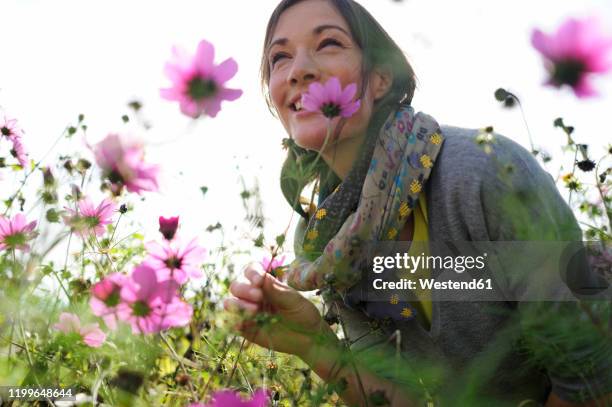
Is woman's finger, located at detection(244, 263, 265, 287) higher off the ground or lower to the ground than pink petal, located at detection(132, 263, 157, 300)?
higher

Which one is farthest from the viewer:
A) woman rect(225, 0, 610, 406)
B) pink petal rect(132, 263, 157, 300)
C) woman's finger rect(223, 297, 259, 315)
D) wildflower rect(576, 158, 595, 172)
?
wildflower rect(576, 158, 595, 172)

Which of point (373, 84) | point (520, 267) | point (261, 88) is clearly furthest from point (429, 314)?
point (261, 88)

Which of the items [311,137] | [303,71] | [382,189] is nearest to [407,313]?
[382,189]

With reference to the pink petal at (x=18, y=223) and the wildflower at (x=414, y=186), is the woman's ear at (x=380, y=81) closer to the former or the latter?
the wildflower at (x=414, y=186)

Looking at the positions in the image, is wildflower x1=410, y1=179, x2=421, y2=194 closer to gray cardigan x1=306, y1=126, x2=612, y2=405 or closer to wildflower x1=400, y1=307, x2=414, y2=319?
gray cardigan x1=306, y1=126, x2=612, y2=405

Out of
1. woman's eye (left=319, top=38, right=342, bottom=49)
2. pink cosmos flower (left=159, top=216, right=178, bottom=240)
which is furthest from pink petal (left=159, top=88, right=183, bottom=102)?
woman's eye (left=319, top=38, right=342, bottom=49)

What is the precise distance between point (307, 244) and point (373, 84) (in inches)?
11.8

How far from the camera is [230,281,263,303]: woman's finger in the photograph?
693mm

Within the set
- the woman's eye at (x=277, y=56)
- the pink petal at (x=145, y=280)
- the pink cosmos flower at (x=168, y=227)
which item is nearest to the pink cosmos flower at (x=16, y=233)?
the pink cosmos flower at (x=168, y=227)

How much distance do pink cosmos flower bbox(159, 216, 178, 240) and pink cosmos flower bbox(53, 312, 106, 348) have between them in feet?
0.44

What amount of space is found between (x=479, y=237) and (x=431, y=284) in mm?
114

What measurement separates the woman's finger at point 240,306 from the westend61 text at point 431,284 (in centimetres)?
33

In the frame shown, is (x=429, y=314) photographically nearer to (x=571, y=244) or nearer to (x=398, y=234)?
(x=398, y=234)

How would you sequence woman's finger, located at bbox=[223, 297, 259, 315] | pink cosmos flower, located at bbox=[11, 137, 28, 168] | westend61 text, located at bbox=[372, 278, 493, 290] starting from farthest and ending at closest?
pink cosmos flower, located at bbox=[11, 137, 28, 168] < westend61 text, located at bbox=[372, 278, 493, 290] < woman's finger, located at bbox=[223, 297, 259, 315]
